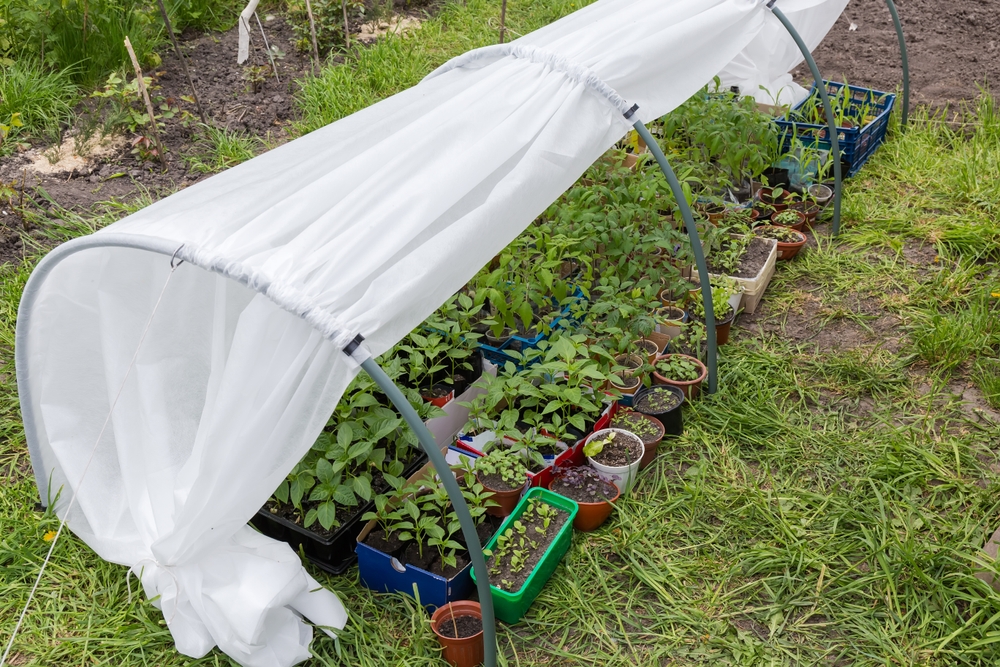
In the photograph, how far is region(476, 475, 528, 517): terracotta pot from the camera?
2693 mm

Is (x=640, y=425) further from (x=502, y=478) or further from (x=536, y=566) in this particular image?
(x=536, y=566)

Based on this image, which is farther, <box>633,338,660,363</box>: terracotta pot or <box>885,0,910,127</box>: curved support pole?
<box>885,0,910,127</box>: curved support pole

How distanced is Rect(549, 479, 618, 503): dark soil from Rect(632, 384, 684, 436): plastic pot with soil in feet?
1.31

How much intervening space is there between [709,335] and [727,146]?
4.13 feet

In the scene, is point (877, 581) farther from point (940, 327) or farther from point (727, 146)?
point (727, 146)

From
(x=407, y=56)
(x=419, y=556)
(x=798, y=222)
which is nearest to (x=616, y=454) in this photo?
(x=419, y=556)

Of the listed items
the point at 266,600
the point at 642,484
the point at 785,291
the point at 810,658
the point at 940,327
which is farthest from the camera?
the point at 785,291

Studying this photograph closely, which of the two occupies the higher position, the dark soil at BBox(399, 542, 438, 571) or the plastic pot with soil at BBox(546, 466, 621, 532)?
the dark soil at BBox(399, 542, 438, 571)

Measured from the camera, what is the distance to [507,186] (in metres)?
2.37

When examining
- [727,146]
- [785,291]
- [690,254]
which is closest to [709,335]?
[690,254]

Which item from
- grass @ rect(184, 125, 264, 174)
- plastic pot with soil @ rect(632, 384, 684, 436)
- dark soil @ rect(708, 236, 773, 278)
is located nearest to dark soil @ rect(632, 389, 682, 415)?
plastic pot with soil @ rect(632, 384, 684, 436)

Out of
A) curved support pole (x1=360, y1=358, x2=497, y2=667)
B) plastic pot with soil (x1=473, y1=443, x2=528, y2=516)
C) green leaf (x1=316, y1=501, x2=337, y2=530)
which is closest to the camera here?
curved support pole (x1=360, y1=358, x2=497, y2=667)

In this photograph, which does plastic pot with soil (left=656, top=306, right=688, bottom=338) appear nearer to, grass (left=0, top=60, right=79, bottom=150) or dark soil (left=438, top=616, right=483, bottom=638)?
dark soil (left=438, top=616, right=483, bottom=638)

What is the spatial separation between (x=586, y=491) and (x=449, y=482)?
96cm
